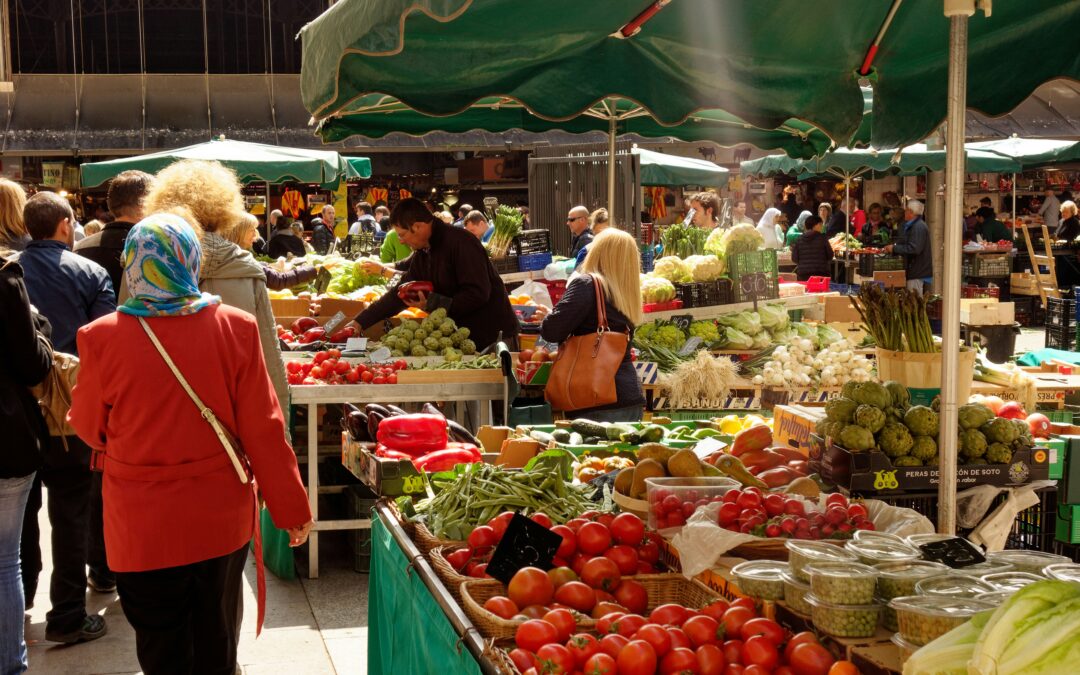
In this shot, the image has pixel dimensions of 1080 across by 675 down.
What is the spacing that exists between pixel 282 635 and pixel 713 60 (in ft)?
11.5

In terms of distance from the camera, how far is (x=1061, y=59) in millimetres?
4324

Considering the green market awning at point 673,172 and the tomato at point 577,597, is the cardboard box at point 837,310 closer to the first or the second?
the green market awning at point 673,172

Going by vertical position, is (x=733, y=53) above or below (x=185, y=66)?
below

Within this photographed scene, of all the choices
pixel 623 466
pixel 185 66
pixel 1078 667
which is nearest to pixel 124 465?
pixel 623 466

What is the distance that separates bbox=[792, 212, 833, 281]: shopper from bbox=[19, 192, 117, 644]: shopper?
12265 millimetres

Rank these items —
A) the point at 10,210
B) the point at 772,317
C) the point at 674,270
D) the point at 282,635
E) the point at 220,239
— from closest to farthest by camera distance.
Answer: the point at 220,239
the point at 10,210
the point at 282,635
the point at 772,317
the point at 674,270

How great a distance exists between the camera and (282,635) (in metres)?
5.87

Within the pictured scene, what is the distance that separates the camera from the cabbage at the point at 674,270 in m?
9.46

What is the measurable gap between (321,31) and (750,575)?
214cm

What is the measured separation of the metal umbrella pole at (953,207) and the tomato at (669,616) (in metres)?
1.20

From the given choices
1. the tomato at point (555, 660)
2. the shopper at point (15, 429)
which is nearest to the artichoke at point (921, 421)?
the tomato at point (555, 660)

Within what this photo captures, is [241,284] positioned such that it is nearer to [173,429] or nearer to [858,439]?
[173,429]

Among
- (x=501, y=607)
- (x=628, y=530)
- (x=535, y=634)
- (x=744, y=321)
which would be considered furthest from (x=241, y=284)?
(x=744, y=321)

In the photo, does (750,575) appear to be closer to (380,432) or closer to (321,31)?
(321,31)
